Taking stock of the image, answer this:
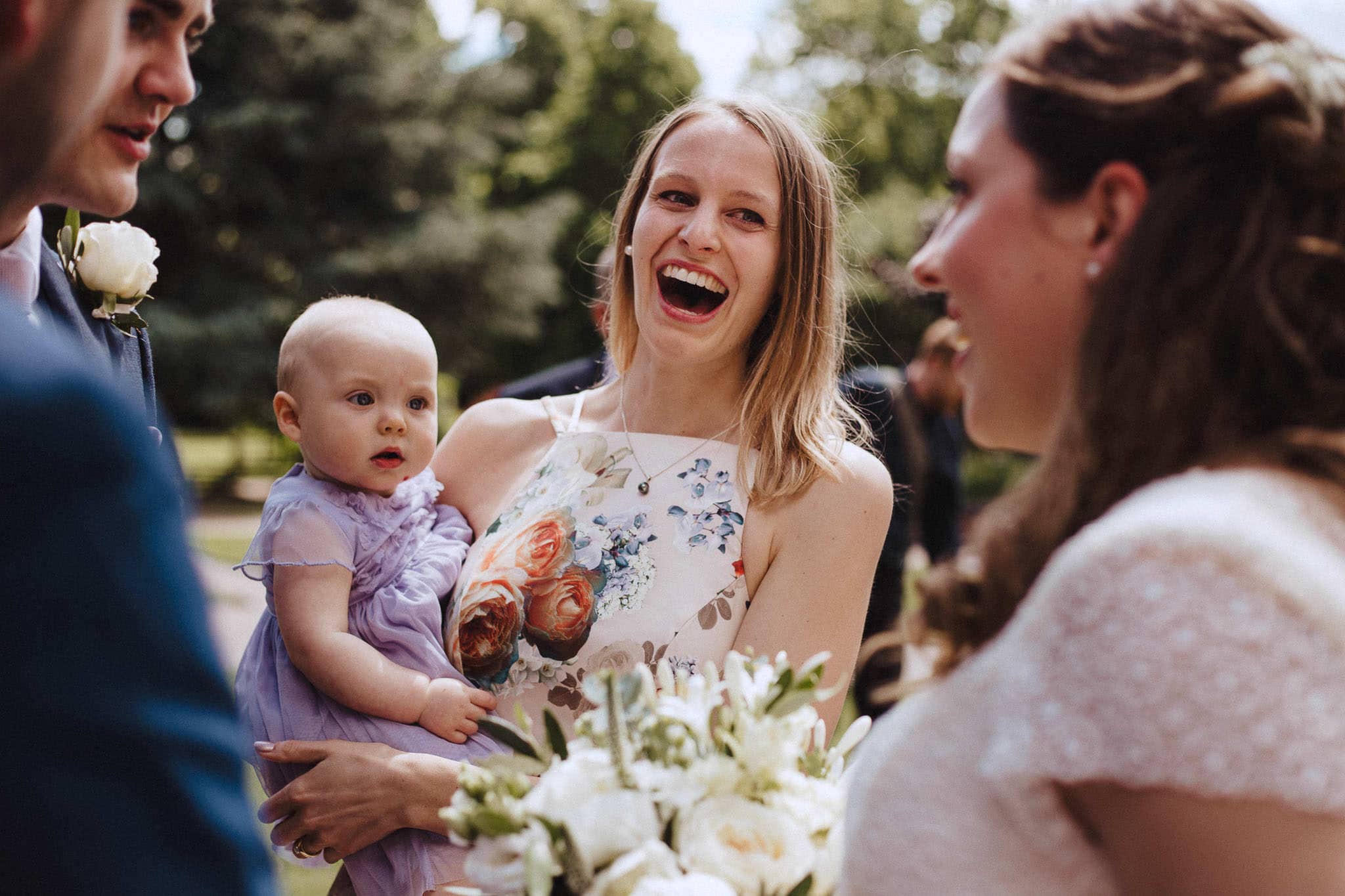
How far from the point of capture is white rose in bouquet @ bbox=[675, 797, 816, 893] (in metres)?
1.48

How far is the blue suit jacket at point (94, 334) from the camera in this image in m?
2.30

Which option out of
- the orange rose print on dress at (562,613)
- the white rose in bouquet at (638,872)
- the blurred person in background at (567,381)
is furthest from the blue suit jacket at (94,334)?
the blurred person in background at (567,381)

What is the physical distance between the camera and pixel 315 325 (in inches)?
106

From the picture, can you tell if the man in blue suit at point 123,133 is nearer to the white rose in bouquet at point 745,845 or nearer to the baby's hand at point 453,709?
the baby's hand at point 453,709

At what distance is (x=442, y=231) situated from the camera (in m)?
21.2

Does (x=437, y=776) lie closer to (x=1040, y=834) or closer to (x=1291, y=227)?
(x=1040, y=834)

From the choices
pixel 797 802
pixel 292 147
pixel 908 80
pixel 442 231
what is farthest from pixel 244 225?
pixel 908 80

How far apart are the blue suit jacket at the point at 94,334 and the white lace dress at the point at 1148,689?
1829 mm

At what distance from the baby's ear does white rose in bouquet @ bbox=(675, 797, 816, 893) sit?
5.18 feet

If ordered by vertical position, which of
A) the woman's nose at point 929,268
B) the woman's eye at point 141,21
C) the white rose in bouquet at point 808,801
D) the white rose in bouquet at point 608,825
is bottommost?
the white rose in bouquet at point 808,801

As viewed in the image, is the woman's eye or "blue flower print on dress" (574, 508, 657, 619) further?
"blue flower print on dress" (574, 508, 657, 619)

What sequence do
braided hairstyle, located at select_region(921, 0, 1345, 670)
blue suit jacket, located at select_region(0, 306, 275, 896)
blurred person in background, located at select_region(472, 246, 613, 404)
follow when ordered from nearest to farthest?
blue suit jacket, located at select_region(0, 306, 275, 896)
braided hairstyle, located at select_region(921, 0, 1345, 670)
blurred person in background, located at select_region(472, 246, 613, 404)

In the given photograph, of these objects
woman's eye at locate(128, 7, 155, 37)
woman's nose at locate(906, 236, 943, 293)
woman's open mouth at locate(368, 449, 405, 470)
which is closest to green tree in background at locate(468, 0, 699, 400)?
woman's open mouth at locate(368, 449, 405, 470)

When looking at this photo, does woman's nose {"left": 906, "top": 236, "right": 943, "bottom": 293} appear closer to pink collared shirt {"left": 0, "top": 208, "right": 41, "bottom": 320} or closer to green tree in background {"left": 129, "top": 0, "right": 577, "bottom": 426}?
pink collared shirt {"left": 0, "top": 208, "right": 41, "bottom": 320}
